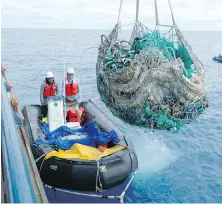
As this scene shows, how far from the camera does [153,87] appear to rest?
6.20 metres

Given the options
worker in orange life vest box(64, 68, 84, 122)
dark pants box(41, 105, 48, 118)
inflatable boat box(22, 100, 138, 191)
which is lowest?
inflatable boat box(22, 100, 138, 191)

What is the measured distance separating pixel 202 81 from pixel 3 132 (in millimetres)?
5055

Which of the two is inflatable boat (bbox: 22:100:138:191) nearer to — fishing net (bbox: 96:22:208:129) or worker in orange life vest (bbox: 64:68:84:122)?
fishing net (bbox: 96:22:208:129)

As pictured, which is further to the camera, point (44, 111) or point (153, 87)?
Answer: point (44, 111)

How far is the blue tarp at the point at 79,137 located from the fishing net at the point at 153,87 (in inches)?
23.8

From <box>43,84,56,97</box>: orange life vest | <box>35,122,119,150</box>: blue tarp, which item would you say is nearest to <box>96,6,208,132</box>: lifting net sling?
<box>35,122,119,150</box>: blue tarp

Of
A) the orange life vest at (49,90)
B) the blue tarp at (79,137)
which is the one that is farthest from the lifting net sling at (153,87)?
the orange life vest at (49,90)

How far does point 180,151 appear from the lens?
949cm

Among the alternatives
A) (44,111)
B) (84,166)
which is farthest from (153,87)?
(44,111)

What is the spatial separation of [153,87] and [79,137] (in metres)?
1.84

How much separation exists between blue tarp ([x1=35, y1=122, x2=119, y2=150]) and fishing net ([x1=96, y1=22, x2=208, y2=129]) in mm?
604

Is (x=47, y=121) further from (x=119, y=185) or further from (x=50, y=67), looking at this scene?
(x=50, y=67)

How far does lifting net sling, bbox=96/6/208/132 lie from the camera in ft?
20.1

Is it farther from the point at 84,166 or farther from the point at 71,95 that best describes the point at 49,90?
the point at 84,166
